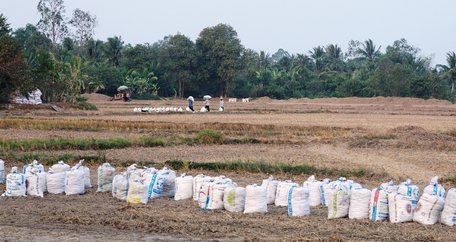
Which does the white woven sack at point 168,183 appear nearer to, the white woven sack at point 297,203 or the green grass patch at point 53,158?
the white woven sack at point 297,203

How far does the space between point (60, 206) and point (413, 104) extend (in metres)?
60.7

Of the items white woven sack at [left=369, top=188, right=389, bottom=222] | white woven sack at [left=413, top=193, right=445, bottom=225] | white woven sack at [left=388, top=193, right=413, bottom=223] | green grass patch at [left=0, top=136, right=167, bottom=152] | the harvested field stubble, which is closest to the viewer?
the harvested field stubble

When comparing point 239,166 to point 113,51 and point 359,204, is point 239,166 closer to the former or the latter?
point 359,204

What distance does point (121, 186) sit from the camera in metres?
12.9

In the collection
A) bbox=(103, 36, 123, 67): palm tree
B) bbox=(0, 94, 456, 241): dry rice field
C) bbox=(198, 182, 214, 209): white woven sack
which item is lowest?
bbox=(0, 94, 456, 241): dry rice field

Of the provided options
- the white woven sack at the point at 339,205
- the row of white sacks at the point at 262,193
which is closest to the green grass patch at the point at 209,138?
the row of white sacks at the point at 262,193

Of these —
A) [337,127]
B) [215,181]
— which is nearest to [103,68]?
[337,127]

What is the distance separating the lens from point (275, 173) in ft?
56.0

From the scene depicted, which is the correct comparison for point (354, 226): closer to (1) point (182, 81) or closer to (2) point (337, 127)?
(2) point (337, 127)

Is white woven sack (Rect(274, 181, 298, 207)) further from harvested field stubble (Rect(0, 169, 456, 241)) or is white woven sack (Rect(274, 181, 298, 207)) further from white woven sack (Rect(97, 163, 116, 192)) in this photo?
white woven sack (Rect(97, 163, 116, 192))

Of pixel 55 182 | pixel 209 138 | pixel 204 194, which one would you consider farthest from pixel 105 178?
pixel 209 138

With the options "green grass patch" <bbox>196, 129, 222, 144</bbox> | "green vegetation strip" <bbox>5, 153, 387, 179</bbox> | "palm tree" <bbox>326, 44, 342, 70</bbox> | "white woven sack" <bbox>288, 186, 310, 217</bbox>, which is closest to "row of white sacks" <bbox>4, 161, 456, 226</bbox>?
"white woven sack" <bbox>288, 186, 310, 217</bbox>

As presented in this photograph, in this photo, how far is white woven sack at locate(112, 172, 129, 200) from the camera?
12.9 meters

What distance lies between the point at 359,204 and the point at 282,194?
164cm
